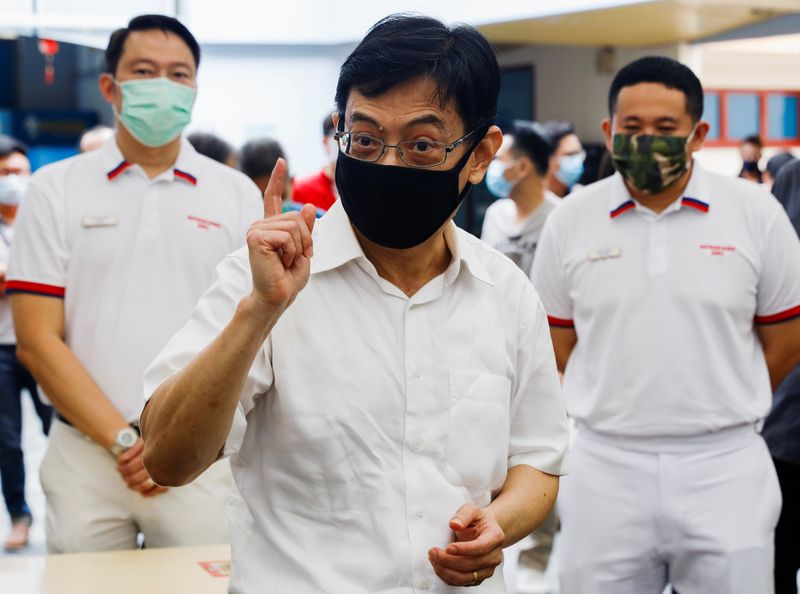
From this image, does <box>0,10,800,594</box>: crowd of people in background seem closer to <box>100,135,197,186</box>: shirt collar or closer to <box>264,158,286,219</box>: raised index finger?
<box>100,135,197,186</box>: shirt collar

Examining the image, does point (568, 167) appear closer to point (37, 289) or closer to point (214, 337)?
point (37, 289)

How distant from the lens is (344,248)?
1.85m

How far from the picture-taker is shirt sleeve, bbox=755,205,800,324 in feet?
9.64

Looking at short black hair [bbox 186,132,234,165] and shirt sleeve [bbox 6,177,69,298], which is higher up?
short black hair [bbox 186,132,234,165]

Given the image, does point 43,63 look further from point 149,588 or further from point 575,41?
point 149,588

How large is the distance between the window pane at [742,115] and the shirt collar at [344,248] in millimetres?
13281

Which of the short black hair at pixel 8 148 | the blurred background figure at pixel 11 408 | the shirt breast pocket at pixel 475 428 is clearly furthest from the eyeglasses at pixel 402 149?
the short black hair at pixel 8 148

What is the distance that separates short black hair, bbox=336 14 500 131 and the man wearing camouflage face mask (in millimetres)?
1164

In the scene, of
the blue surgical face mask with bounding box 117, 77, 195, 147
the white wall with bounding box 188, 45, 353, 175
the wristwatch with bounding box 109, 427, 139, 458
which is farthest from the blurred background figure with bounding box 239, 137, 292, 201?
the white wall with bounding box 188, 45, 353, 175

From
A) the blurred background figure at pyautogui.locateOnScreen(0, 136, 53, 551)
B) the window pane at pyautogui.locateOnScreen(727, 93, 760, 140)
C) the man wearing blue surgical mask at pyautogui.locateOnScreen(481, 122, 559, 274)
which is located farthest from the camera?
the window pane at pyautogui.locateOnScreen(727, 93, 760, 140)

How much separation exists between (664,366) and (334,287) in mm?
1371

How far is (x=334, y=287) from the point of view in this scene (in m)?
1.84

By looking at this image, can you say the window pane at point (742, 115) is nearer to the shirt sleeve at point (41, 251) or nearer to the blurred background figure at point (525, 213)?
the blurred background figure at point (525, 213)

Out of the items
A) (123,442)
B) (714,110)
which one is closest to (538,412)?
(123,442)
